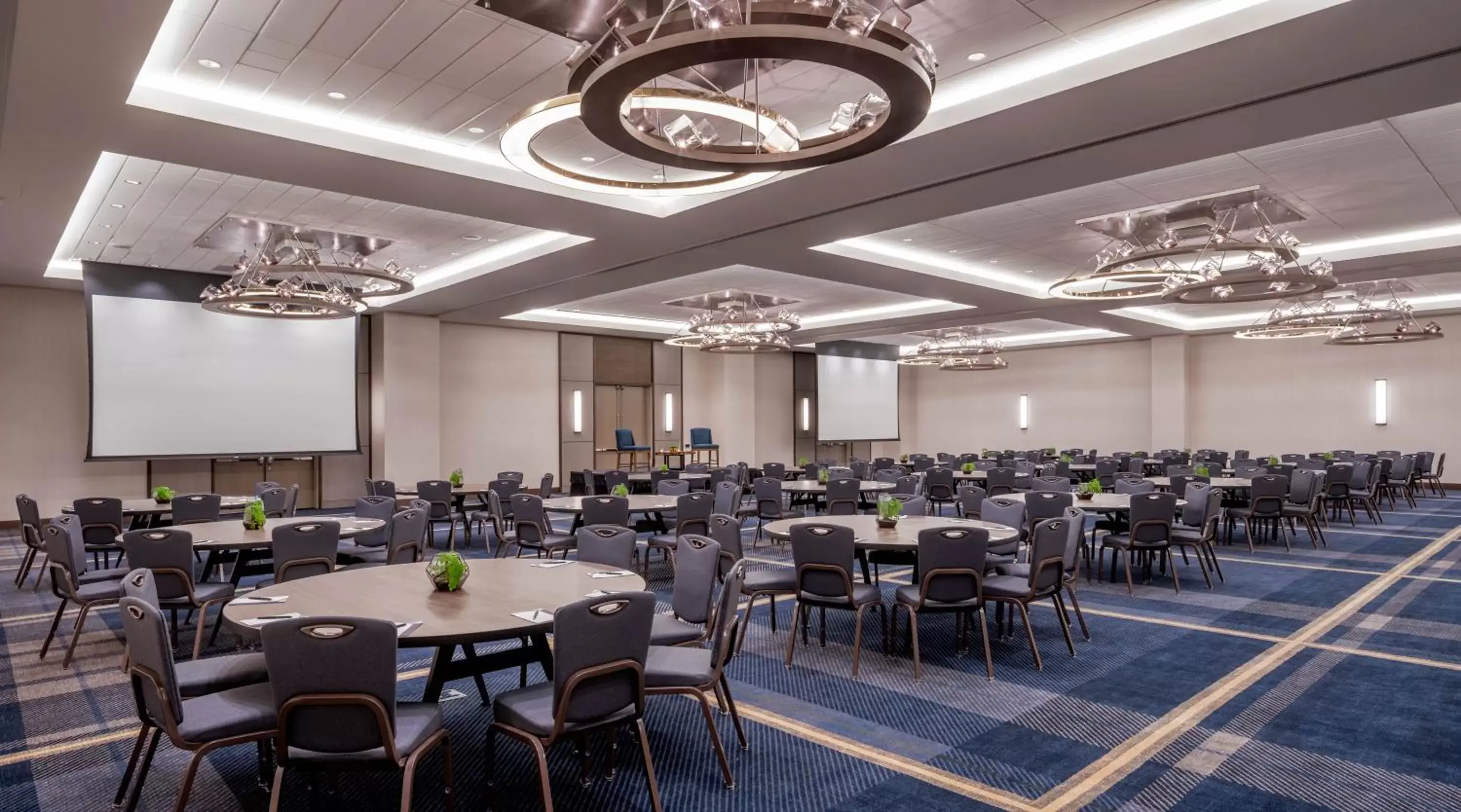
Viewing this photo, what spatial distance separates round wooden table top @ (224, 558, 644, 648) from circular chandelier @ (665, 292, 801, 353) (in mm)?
9504

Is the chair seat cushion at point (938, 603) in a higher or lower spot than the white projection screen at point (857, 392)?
lower

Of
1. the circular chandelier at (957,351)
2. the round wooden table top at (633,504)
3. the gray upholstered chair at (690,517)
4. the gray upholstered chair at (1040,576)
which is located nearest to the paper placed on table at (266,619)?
the gray upholstered chair at (1040,576)

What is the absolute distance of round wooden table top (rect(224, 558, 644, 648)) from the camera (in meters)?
3.28

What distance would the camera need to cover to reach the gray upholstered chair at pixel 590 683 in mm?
3023

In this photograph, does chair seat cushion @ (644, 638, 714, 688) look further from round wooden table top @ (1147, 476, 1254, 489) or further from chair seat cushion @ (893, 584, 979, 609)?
round wooden table top @ (1147, 476, 1254, 489)

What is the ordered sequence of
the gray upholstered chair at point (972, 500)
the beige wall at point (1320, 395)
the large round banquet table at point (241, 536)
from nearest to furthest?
the large round banquet table at point (241, 536) → the gray upholstered chair at point (972, 500) → the beige wall at point (1320, 395)

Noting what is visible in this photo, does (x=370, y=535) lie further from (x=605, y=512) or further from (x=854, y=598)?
(x=854, y=598)

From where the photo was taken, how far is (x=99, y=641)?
255 inches

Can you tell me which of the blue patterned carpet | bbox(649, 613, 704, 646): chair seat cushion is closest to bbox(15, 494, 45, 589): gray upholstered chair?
the blue patterned carpet

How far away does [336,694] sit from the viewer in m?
2.81

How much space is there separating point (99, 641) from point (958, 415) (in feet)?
78.1

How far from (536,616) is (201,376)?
12.7 meters

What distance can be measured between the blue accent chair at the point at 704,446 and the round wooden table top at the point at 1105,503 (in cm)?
1119

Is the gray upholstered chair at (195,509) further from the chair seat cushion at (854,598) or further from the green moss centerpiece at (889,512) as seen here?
the green moss centerpiece at (889,512)
